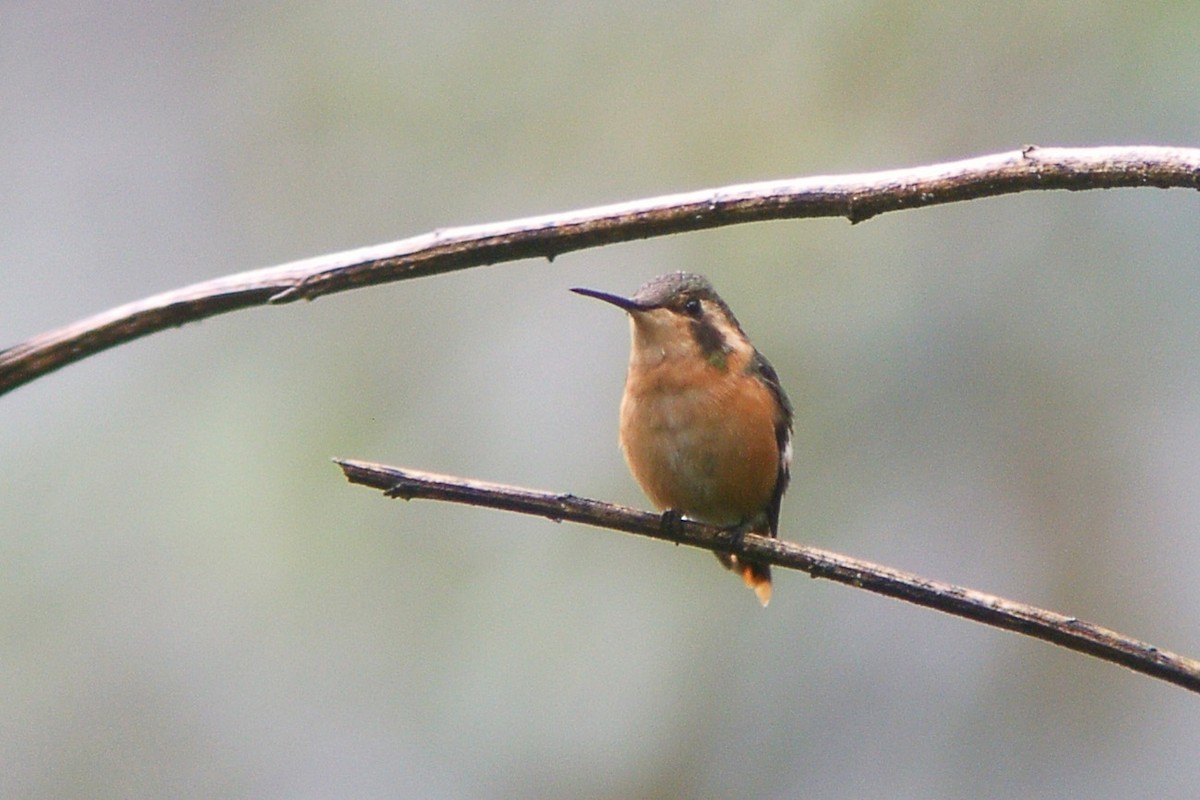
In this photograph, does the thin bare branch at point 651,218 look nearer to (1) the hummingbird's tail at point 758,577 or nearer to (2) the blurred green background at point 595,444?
(1) the hummingbird's tail at point 758,577

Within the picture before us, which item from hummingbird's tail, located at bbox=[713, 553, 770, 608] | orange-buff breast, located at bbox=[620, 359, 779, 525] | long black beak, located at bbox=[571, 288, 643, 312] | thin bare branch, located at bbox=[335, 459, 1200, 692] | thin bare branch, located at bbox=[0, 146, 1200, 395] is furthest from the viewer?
hummingbird's tail, located at bbox=[713, 553, 770, 608]

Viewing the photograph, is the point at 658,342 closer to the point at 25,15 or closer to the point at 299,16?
the point at 299,16

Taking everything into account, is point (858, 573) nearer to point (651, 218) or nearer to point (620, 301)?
point (651, 218)

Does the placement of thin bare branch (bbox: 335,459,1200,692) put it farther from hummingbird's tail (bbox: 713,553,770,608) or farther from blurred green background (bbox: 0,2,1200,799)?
blurred green background (bbox: 0,2,1200,799)

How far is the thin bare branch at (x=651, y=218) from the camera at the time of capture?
4.58ft

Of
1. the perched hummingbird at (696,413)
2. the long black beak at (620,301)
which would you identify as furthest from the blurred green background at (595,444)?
the long black beak at (620,301)

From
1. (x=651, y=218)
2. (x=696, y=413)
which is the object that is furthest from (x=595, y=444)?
(x=651, y=218)

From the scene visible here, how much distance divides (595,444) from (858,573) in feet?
7.83

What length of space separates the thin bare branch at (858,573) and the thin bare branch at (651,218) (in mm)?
315

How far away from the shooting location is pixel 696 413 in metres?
3.25

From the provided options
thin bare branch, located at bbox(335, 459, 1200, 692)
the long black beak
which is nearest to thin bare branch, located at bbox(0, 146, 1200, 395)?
thin bare branch, located at bbox(335, 459, 1200, 692)

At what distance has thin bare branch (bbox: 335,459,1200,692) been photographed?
1.55m

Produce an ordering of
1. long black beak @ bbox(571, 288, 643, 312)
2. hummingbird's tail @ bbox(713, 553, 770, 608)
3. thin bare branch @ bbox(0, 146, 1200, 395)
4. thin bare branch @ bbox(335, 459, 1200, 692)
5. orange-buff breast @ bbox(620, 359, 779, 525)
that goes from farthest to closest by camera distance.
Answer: hummingbird's tail @ bbox(713, 553, 770, 608)
orange-buff breast @ bbox(620, 359, 779, 525)
long black beak @ bbox(571, 288, 643, 312)
thin bare branch @ bbox(335, 459, 1200, 692)
thin bare branch @ bbox(0, 146, 1200, 395)

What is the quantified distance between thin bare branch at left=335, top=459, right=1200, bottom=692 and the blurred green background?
1.99 m
